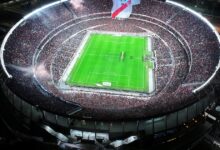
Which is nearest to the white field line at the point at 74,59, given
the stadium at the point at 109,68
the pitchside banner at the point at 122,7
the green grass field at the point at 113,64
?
the stadium at the point at 109,68

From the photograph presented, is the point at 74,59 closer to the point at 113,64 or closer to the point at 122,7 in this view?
the point at 113,64

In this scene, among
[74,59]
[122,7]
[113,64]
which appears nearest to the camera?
[113,64]

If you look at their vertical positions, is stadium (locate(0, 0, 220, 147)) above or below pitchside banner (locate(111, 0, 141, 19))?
below

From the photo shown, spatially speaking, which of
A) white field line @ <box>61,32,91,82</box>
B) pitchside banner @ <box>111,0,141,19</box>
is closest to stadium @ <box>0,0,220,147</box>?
white field line @ <box>61,32,91,82</box>

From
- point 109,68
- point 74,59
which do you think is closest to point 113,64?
point 109,68

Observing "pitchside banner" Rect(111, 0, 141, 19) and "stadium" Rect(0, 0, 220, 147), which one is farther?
"pitchside banner" Rect(111, 0, 141, 19)

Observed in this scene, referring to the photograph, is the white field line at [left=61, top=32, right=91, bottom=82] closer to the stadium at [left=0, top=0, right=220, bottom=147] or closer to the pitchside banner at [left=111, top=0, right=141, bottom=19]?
the stadium at [left=0, top=0, right=220, bottom=147]

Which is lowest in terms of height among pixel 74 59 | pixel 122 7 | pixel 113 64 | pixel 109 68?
pixel 109 68

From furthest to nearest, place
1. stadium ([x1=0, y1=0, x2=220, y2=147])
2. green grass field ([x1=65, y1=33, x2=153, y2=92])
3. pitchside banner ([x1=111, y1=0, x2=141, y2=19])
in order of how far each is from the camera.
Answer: pitchside banner ([x1=111, y1=0, x2=141, y2=19]) < green grass field ([x1=65, y1=33, x2=153, y2=92]) < stadium ([x1=0, y1=0, x2=220, y2=147])
